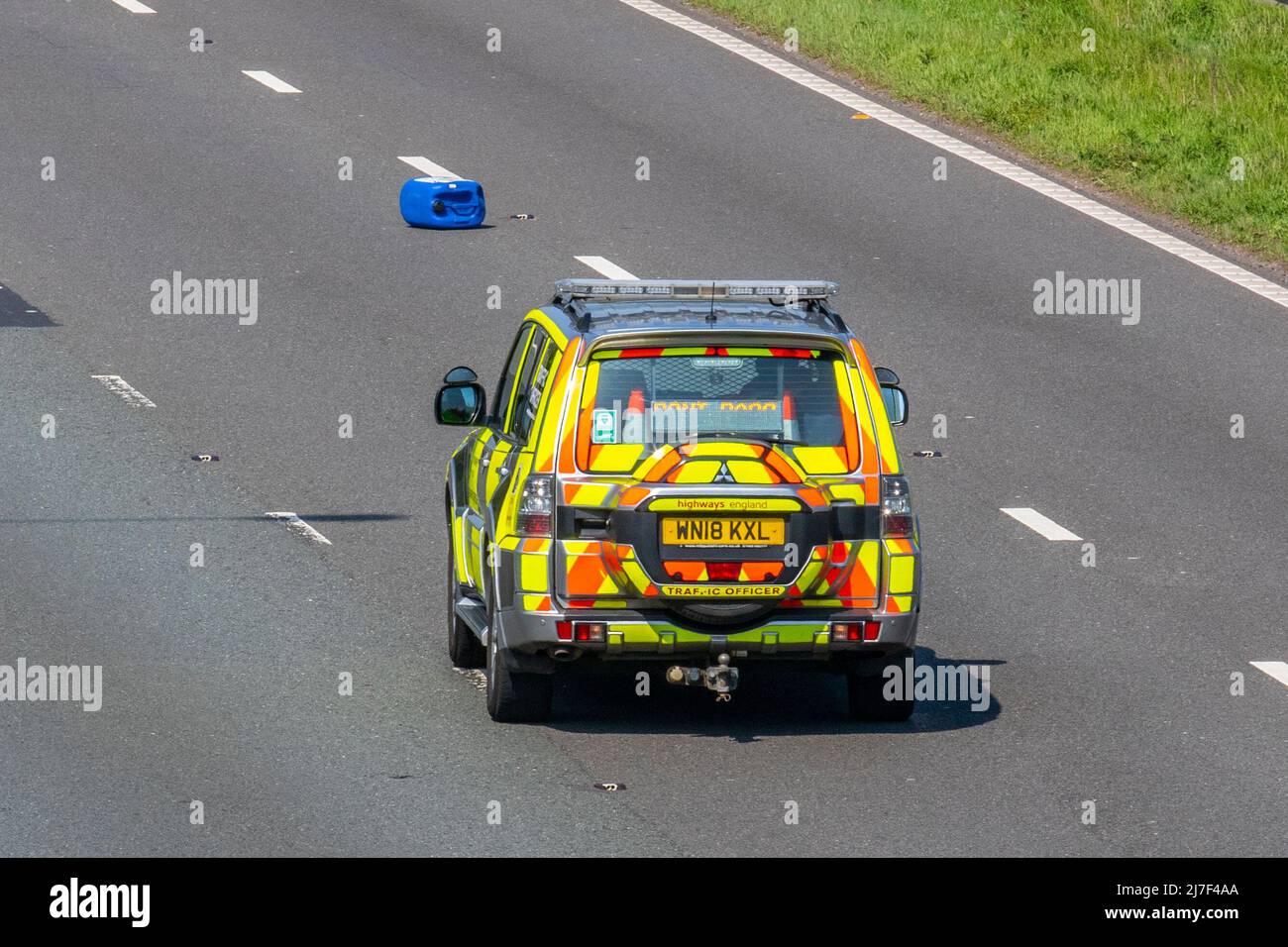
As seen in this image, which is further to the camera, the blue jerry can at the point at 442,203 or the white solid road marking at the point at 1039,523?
the blue jerry can at the point at 442,203

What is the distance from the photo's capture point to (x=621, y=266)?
21.7m

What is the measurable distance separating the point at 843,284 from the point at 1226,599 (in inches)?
296

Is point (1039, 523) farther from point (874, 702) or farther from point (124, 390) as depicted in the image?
point (124, 390)

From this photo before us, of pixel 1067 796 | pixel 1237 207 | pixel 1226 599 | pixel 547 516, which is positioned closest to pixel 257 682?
pixel 547 516

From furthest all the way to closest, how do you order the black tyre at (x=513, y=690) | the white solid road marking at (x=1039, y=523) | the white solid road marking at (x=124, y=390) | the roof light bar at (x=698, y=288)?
the white solid road marking at (x=124, y=390) → the white solid road marking at (x=1039, y=523) → the roof light bar at (x=698, y=288) → the black tyre at (x=513, y=690)

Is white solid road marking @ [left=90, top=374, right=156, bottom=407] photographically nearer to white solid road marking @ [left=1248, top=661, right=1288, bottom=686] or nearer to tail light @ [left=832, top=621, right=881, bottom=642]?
tail light @ [left=832, top=621, right=881, bottom=642]

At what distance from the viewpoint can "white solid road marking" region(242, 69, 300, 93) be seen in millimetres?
27531

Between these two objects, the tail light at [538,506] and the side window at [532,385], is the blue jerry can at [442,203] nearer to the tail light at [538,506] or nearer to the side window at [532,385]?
the side window at [532,385]

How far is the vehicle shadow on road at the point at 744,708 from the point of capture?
11914 mm

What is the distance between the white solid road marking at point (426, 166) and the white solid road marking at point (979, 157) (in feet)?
15.2

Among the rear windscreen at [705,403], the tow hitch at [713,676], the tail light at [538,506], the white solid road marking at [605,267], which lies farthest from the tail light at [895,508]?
the white solid road marking at [605,267]

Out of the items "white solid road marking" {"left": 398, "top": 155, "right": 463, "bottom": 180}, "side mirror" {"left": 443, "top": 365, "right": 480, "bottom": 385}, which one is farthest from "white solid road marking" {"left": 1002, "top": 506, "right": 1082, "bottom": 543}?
"white solid road marking" {"left": 398, "top": 155, "right": 463, "bottom": 180}

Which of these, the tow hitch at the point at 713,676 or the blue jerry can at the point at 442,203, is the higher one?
the blue jerry can at the point at 442,203

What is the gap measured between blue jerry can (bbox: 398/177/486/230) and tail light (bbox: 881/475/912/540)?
478 inches
